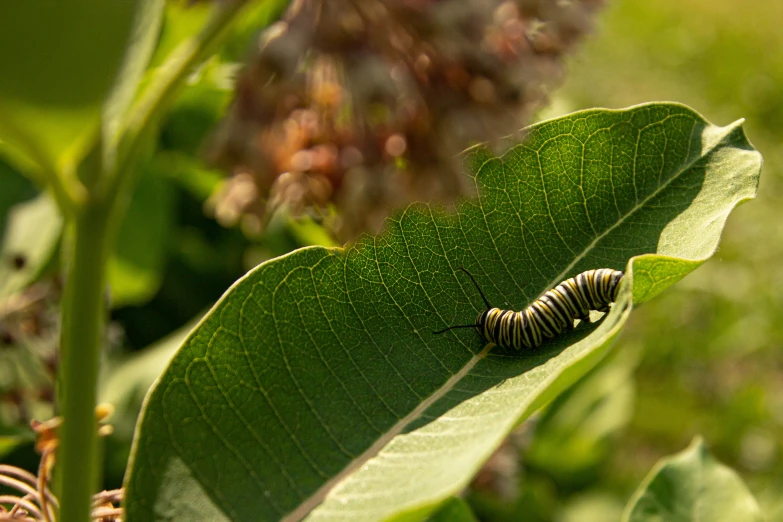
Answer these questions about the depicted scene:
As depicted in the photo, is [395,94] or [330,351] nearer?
[395,94]

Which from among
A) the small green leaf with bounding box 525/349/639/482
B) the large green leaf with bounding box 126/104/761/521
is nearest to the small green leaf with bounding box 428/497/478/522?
the large green leaf with bounding box 126/104/761/521

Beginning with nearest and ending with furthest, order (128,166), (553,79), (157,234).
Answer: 1. (128,166)
2. (553,79)
3. (157,234)

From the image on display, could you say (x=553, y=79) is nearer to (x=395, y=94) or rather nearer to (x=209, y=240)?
(x=395, y=94)

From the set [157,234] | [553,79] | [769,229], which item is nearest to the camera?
[553,79]

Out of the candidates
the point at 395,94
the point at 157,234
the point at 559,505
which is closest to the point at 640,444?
the point at 559,505

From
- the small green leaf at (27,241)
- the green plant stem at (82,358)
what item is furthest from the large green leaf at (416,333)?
the small green leaf at (27,241)

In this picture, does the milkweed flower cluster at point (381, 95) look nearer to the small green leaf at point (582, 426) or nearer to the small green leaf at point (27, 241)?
the small green leaf at point (27, 241)

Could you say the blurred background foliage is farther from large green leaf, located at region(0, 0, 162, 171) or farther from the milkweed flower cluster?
large green leaf, located at region(0, 0, 162, 171)
